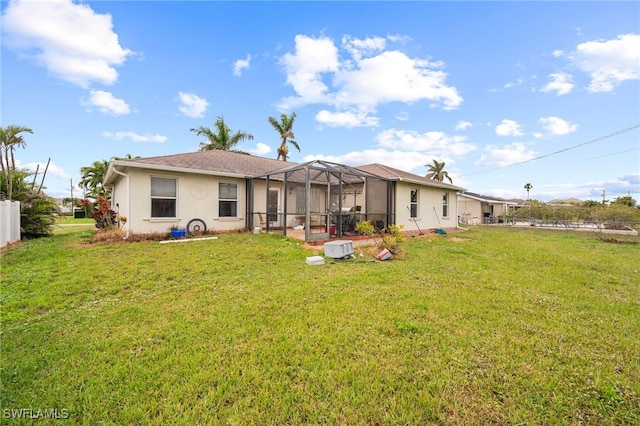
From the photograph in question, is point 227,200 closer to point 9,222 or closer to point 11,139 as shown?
point 9,222

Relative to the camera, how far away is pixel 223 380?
86.8 inches

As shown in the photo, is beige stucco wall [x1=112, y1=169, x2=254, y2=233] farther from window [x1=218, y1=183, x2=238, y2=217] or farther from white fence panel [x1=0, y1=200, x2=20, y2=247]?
white fence panel [x1=0, y1=200, x2=20, y2=247]

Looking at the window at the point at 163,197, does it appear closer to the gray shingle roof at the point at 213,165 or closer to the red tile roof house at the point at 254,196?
the red tile roof house at the point at 254,196

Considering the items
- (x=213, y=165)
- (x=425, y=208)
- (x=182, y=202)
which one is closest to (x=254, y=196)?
(x=213, y=165)

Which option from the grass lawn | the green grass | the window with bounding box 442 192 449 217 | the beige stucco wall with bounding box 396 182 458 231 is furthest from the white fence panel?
the window with bounding box 442 192 449 217

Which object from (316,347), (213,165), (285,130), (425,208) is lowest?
(316,347)

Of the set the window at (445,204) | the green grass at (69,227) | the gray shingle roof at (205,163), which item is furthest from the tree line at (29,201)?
the window at (445,204)

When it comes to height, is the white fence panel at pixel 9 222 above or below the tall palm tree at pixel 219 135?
below

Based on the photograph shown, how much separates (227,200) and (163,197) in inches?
91.4

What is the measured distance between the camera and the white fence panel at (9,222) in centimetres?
865

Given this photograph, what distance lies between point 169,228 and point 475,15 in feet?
45.1

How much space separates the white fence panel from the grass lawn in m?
5.49

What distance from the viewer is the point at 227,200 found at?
10836mm

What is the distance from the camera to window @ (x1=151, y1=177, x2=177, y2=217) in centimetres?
910
